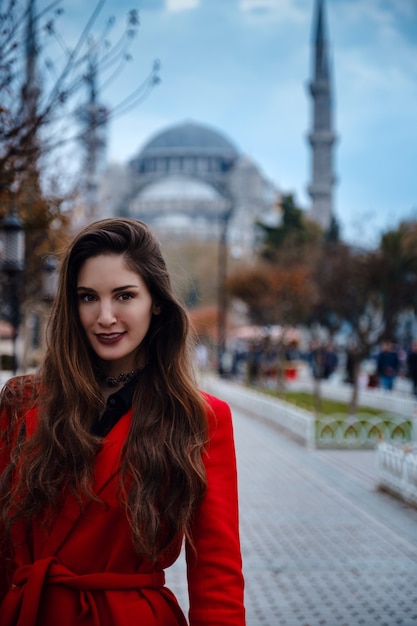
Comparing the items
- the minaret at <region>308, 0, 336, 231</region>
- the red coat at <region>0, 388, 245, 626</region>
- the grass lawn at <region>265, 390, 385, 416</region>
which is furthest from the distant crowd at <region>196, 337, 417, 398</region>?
the minaret at <region>308, 0, 336, 231</region>

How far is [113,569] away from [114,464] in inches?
7.9

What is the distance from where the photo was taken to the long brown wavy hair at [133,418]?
189cm

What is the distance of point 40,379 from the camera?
6.75 ft

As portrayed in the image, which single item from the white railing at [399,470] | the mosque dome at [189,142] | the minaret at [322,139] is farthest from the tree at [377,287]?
the mosque dome at [189,142]

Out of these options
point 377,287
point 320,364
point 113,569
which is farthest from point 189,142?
point 113,569

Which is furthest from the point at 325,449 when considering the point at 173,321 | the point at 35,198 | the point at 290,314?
the point at 290,314

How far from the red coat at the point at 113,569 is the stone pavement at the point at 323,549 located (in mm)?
3147

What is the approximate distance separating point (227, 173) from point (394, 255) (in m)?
104

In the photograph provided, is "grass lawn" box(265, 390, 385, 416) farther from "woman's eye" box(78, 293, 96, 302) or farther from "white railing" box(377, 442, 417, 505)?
"woman's eye" box(78, 293, 96, 302)

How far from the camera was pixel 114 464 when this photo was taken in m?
1.92

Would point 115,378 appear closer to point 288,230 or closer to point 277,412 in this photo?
point 277,412

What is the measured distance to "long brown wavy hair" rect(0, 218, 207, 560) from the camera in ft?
6.20

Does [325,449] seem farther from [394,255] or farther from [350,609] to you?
[350,609]

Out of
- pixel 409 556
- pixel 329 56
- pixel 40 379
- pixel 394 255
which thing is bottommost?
pixel 409 556
